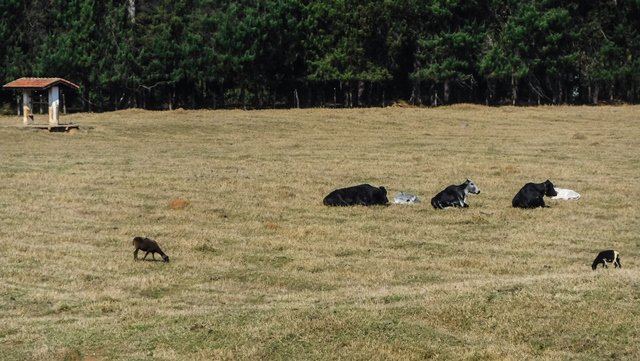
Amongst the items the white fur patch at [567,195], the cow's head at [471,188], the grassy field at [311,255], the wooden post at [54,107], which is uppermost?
the wooden post at [54,107]

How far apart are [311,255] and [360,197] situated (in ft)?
25.6

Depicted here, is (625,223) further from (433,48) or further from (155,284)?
(433,48)

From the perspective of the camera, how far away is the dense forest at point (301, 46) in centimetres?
8394

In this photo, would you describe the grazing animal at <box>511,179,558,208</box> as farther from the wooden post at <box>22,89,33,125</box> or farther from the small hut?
the wooden post at <box>22,89,33,125</box>

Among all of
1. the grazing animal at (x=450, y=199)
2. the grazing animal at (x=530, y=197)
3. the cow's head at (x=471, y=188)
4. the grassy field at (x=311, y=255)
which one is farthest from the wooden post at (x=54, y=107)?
the grazing animal at (x=530, y=197)

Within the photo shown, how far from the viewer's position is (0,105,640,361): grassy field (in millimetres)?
14820

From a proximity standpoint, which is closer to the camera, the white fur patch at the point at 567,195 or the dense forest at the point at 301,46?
the white fur patch at the point at 567,195

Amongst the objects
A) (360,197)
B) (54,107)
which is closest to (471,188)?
(360,197)

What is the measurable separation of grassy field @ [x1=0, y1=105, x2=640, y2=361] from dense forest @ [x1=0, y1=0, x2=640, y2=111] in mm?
32058

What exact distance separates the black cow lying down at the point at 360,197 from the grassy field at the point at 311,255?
631 mm

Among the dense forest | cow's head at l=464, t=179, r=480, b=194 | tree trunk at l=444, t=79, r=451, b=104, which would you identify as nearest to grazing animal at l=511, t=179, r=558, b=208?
cow's head at l=464, t=179, r=480, b=194

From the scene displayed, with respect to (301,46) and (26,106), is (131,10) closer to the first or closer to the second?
(301,46)

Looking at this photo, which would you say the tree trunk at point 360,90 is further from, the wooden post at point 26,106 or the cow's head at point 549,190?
the cow's head at point 549,190

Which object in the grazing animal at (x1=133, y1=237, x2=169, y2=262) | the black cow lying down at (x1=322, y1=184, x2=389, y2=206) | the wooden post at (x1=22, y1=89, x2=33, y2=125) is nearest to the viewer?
the grazing animal at (x1=133, y1=237, x2=169, y2=262)
